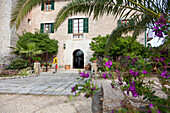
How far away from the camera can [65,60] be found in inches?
460

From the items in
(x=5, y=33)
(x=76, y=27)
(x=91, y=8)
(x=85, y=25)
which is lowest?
(x=91, y=8)

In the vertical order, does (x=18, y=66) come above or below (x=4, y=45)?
below

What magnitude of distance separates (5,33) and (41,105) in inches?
402

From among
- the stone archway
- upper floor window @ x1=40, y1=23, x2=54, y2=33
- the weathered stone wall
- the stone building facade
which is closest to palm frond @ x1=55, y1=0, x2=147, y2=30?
the stone building facade

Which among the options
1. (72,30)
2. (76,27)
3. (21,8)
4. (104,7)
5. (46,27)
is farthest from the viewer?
(46,27)

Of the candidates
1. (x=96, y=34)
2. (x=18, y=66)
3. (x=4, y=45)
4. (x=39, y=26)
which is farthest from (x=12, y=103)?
(x=39, y=26)

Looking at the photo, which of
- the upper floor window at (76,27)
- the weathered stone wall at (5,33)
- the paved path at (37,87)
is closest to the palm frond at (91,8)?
the paved path at (37,87)

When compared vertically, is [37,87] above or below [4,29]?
below

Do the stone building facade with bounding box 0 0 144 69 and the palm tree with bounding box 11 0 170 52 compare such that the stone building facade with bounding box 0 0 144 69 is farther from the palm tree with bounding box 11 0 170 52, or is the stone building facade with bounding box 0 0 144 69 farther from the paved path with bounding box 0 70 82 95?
the palm tree with bounding box 11 0 170 52

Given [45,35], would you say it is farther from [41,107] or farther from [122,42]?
[41,107]

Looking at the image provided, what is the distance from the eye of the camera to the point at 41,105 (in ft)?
7.04

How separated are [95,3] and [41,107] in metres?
2.82

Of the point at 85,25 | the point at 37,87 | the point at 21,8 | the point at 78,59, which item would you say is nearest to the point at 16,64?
the point at 37,87

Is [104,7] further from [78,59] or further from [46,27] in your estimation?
[78,59]
